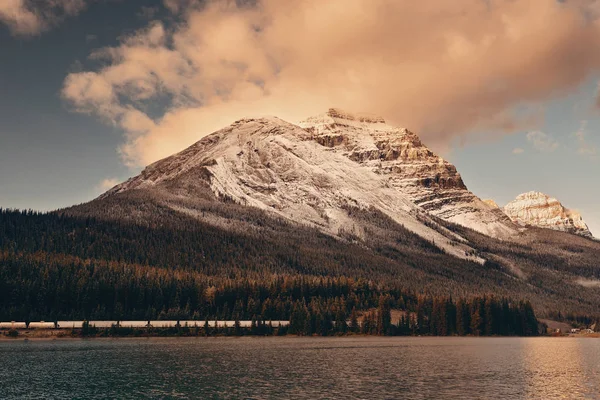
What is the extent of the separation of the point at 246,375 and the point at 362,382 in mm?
20709

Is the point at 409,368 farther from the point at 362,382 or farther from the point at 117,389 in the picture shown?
the point at 117,389

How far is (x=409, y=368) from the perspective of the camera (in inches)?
4643

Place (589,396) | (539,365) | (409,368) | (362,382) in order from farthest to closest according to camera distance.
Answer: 1. (539,365)
2. (409,368)
3. (362,382)
4. (589,396)

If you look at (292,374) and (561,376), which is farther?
(561,376)

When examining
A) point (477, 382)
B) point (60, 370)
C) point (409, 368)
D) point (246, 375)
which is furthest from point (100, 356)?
point (477, 382)

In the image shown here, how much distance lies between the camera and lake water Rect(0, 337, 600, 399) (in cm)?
8700

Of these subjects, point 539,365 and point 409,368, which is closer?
point 409,368

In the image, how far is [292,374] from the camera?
4200 inches

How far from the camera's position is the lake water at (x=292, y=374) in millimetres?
87000

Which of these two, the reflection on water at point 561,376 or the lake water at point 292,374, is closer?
the lake water at point 292,374

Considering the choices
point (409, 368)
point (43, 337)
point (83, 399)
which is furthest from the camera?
point (43, 337)

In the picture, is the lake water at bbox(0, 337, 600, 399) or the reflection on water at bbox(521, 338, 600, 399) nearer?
the lake water at bbox(0, 337, 600, 399)

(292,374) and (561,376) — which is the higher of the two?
(561,376)

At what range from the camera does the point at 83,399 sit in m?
80.7
